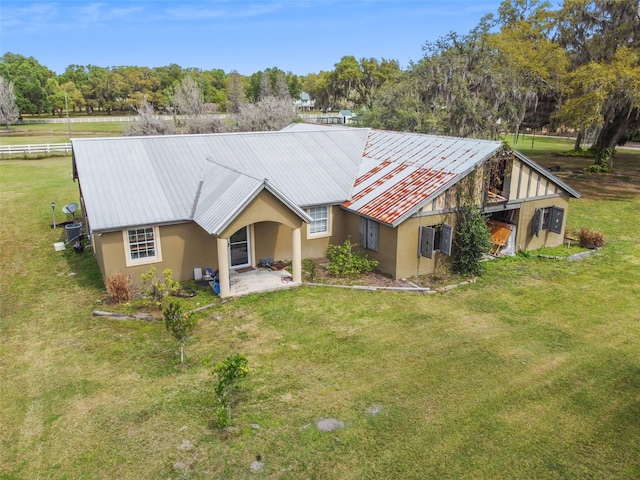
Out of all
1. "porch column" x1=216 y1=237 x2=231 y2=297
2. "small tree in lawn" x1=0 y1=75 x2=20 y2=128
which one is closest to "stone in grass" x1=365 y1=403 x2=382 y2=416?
"porch column" x1=216 y1=237 x2=231 y2=297

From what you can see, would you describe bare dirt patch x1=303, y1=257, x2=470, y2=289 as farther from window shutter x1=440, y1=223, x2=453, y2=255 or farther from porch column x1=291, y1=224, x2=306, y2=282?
window shutter x1=440, y1=223, x2=453, y2=255

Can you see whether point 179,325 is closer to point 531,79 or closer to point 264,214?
point 264,214

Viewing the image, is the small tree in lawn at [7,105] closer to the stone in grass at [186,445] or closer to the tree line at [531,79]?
the tree line at [531,79]

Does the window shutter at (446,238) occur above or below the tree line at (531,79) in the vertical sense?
below

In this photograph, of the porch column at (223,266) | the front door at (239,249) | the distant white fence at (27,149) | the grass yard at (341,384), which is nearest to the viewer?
the grass yard at (341,384)

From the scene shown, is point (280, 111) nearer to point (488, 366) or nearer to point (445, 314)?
point (445, 314)

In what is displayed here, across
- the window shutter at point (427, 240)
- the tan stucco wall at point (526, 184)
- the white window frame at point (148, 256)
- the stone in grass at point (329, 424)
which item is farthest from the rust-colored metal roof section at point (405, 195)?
the stone in grass at point (329, 424)

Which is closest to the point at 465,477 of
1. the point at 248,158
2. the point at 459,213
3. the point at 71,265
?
the point at 459,213
